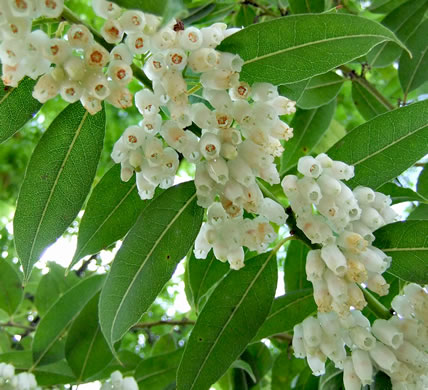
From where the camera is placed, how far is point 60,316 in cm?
256

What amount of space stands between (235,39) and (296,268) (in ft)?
3.98

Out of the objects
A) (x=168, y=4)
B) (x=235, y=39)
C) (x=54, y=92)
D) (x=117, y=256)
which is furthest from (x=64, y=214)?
(x=168, y=4)

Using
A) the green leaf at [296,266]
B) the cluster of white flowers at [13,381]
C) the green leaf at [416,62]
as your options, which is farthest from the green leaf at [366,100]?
the cluster of white flowers at [13,381]

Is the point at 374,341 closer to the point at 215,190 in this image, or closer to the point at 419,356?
the point at 419,356

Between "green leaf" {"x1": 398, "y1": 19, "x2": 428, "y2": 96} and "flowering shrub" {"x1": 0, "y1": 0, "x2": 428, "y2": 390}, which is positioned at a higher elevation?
"flowering shrub" {"x1": 0, "y1": 0, "x2": 428, "y2": 390}

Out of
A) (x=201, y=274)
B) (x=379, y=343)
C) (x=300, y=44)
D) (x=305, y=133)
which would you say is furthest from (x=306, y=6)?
(x=379, y=343)

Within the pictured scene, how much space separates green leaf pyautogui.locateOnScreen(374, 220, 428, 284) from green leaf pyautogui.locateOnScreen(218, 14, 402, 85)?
557 mm

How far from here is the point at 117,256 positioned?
5.60 ft

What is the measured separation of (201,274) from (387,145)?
2.67 ft

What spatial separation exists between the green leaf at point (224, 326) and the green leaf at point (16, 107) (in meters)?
0.79

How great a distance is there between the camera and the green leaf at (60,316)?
2547 millimetres

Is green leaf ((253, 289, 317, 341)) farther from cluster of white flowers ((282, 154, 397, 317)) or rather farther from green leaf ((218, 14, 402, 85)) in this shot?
green leaf ((218, 14, 402, 85))

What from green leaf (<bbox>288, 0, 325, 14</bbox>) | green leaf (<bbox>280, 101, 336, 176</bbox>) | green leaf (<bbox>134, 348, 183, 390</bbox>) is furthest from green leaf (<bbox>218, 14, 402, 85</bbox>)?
green leaf (<bbox>134, 348, 183, 390</bbox>)

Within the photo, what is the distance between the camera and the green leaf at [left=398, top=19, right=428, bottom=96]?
2.75 meters
